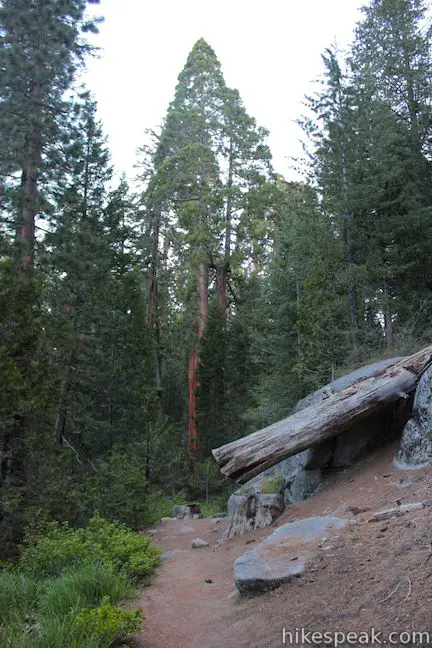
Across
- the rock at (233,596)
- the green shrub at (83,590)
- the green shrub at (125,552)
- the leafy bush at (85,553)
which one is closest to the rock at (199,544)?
the green shrub at (125,552)

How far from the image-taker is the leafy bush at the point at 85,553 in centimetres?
598

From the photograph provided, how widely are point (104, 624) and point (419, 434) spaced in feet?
15.8

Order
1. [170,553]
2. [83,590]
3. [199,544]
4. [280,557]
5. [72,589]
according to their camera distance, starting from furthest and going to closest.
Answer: [199,544] < [170,553] < [280,557] < [83,590] < [72,589]

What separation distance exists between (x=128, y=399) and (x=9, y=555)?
8269mm

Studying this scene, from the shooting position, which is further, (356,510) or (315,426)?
(315,426)

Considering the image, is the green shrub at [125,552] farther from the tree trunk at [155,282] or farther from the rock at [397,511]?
the tree trunk at [155,282]

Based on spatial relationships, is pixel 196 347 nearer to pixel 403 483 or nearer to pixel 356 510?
pixel 403 483

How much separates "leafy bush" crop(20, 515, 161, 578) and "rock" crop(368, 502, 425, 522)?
295cm

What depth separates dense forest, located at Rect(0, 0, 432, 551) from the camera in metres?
8.66

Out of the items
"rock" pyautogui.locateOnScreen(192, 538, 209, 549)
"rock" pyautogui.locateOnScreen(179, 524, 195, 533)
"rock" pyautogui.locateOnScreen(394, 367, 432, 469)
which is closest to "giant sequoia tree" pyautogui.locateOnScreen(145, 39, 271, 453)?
"rock" pyautogui.locateOnScreen(179, 524, 195, 533)

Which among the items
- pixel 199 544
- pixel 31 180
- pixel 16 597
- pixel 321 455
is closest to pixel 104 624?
pixel 16 597

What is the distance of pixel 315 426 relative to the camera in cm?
745

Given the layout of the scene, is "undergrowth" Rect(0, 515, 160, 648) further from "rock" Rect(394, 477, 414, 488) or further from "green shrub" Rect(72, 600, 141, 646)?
"rock" Rect(394, 477, 414, 488)

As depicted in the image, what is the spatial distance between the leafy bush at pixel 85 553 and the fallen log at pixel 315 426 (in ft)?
5.38
